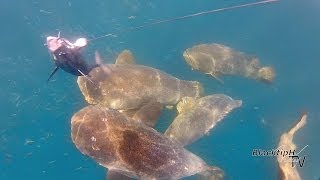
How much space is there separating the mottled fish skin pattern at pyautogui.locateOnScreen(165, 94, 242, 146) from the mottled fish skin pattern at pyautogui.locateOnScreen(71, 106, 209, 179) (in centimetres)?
172

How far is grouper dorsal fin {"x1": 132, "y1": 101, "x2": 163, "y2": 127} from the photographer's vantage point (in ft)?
37.7

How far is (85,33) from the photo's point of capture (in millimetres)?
15438

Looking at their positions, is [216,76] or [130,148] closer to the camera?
[130,148]

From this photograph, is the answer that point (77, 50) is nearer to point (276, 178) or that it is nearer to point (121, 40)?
point (121, 40)

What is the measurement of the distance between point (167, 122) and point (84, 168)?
3144 millimetres

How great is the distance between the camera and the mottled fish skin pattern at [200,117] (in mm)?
11828

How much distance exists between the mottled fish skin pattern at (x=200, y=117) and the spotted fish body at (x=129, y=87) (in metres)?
0.90

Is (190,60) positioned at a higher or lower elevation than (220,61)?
lower

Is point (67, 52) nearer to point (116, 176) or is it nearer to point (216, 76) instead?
point (116, 176)

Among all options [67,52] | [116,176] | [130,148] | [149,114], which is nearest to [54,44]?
[67,52]

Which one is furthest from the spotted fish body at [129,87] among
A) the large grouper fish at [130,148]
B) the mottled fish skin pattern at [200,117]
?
the large grouper fish at [130,148]

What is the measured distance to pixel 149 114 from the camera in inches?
456

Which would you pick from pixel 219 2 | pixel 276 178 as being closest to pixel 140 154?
pixel 276 178

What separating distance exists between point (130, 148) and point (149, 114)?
2350 millimetres
